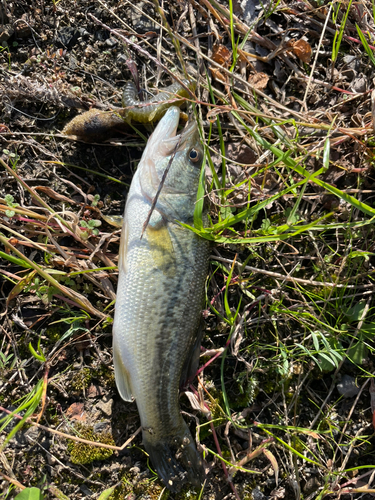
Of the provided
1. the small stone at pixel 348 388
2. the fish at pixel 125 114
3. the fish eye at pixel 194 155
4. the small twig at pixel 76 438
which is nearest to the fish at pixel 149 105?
the fish at pixel 125 114

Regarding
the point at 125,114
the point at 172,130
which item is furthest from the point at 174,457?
the point at 125,114

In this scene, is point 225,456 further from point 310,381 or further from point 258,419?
point 310,381

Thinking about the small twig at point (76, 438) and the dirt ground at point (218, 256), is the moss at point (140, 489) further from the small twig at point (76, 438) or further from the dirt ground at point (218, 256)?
the small twig at point (76, 438)

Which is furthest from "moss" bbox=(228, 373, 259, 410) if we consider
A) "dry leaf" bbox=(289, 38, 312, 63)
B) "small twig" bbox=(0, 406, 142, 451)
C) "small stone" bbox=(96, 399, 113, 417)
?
"dry leaf" bbox=(289, 38, 312, 63)

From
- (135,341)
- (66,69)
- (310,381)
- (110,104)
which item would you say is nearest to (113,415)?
(135,341)

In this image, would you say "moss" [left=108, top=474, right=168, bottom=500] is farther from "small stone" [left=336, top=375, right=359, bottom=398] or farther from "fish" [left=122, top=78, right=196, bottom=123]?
"fish" [left=122, top=78, right=196, bottom=123]

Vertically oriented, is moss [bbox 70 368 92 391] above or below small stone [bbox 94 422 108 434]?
above

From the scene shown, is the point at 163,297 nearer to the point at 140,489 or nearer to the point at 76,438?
the point at 76,438
